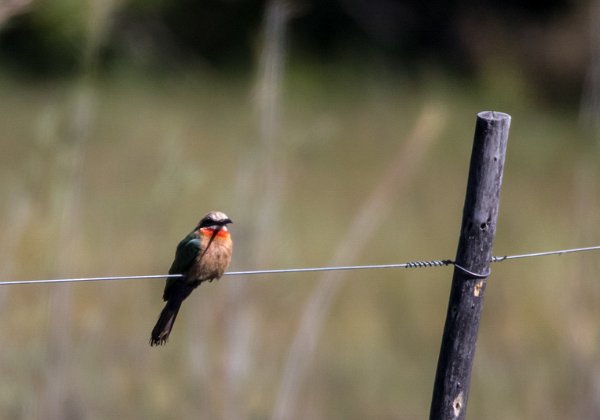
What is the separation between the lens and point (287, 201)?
442 inches

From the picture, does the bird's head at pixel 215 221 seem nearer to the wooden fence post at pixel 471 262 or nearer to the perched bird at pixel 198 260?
the perched bird at pixel 198 260

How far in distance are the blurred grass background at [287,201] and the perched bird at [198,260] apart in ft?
2.90

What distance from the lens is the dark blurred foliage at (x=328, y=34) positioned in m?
13.7

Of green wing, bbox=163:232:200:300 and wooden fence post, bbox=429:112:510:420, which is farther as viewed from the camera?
green wing, bbox=163:232:200:300

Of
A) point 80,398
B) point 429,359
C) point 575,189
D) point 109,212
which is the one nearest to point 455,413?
point 80,398

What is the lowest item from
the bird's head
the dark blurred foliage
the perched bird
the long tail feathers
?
the long tail feathers

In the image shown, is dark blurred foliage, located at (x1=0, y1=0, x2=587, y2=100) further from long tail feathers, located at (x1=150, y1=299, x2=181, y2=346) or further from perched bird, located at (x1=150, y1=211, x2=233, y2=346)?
long tail feathers, located at (x1=150, y1=299, x2=181, y2=346)

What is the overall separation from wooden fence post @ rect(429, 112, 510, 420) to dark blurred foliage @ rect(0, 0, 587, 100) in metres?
9.49

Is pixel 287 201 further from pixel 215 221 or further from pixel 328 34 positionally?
pixel 215 221

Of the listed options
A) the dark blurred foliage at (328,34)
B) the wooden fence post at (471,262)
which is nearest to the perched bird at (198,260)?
the wooden fence post at (471,262)

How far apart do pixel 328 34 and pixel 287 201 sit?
4.10 metres

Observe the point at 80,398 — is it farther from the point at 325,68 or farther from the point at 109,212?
the point at 325,68

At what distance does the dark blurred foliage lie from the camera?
1370 centimetres

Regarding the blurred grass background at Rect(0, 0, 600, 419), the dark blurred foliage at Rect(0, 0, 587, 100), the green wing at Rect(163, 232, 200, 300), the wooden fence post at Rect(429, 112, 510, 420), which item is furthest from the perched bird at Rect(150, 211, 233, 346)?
the dark blurred foliage at Rect(0, 0, 587, 100)
